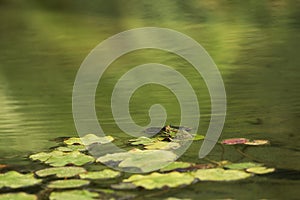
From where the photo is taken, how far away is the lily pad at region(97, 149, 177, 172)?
132 cm

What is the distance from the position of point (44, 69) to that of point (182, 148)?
1.46 meters

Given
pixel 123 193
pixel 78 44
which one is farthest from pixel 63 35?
pixel 123 193

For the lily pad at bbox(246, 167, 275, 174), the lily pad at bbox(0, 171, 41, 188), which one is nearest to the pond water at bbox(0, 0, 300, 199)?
the lily pad at bbox(246, 167, 275, 174)

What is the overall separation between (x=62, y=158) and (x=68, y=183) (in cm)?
20

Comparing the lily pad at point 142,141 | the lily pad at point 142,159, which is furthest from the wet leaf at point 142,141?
the lily pad at point 142,159

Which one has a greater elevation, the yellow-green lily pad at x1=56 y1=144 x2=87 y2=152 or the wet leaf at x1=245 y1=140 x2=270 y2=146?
the yellow-green lily pad at x1=56 y1=144 x2=87 y2=152

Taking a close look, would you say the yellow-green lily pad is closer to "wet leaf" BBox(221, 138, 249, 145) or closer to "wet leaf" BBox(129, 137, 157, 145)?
"wet leaf" BBox(129, 137, 157, 145)

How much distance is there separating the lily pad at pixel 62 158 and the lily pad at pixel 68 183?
12cm

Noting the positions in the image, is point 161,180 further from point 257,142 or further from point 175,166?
point 257,142

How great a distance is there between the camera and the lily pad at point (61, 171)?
1.30 m

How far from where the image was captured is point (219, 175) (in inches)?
49.3

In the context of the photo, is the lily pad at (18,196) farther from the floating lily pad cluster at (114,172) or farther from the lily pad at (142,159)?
the lily pad at (142,159)

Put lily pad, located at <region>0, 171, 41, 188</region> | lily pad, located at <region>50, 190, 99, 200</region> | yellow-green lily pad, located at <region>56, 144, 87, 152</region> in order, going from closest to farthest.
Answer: lily pad, located at <region>50, 190, 99, 200</region>, lily pad, located at <region>0, 171, 41, 188</region>, yellow-green lily pad, located at <region>56, 144, 87, 152</region>

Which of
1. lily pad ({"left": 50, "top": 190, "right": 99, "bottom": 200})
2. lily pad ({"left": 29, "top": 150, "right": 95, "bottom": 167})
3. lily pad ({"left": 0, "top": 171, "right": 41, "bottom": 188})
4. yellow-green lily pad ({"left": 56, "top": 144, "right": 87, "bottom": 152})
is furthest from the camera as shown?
yellow-green lily pad ({"left": 56, "top": 144, "right": 87, "bottom": 152})
